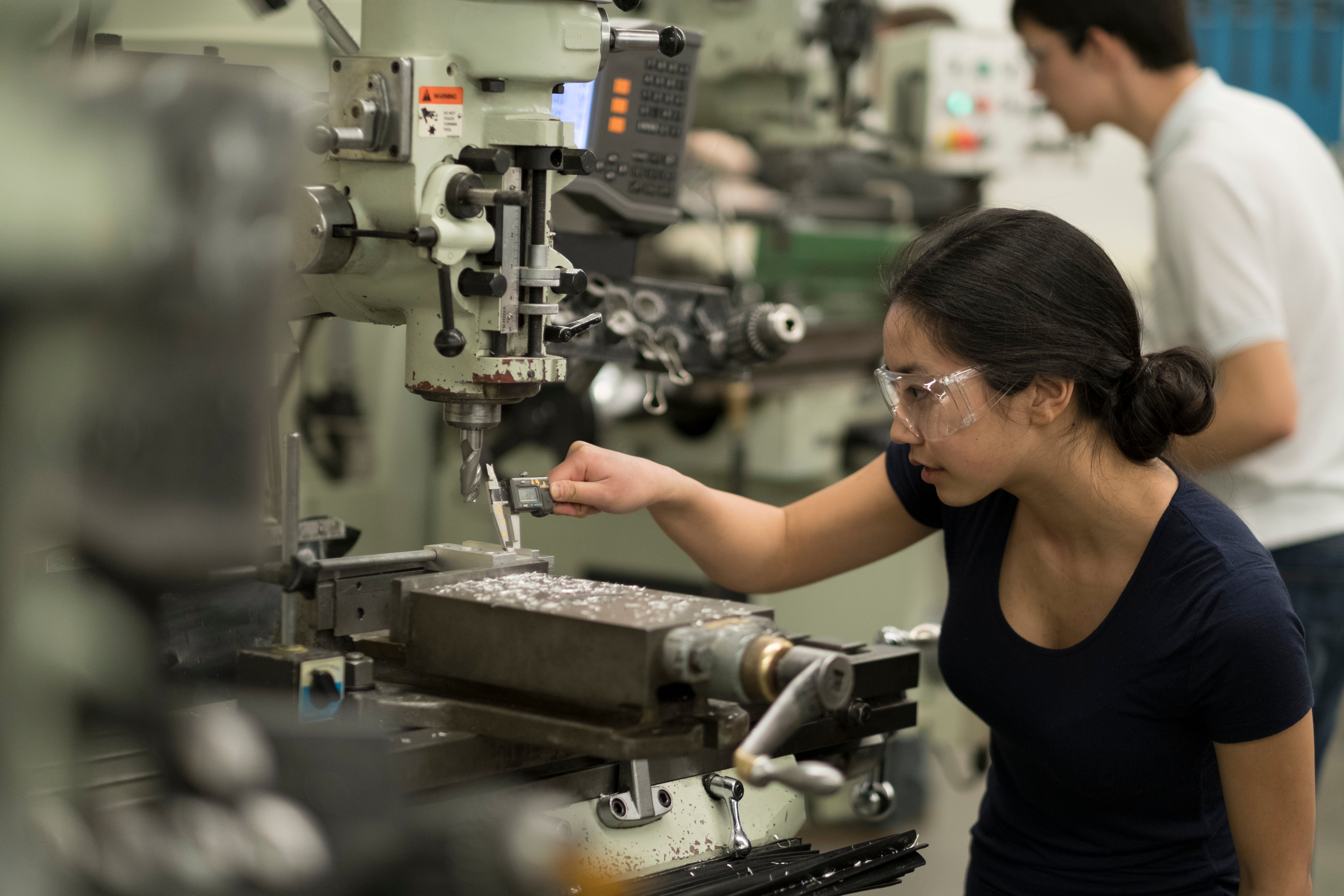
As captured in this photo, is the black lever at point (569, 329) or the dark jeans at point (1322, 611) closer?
the black lever at point (569, 329)

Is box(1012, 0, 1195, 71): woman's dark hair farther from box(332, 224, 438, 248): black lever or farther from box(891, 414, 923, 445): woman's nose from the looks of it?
box(332, 224, 438, 248): black lever

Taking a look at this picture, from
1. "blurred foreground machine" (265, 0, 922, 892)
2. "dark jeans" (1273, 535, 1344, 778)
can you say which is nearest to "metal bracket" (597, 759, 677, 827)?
"blurred foreground machine" (265, 0, 922, 892)

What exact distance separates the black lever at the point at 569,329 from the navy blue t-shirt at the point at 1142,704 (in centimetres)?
38

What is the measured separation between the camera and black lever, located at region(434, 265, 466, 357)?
1.11 metres

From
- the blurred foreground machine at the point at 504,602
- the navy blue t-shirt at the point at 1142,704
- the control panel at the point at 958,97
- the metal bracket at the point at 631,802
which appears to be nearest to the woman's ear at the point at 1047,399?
the navy blue t-shirt at the point at 1142,704

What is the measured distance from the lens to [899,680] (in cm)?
126

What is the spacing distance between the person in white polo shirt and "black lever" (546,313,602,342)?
746 millimetres

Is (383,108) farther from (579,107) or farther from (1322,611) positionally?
(1322,611)

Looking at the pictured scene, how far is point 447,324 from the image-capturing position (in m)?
1.12

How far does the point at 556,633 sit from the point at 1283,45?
3.74 metres

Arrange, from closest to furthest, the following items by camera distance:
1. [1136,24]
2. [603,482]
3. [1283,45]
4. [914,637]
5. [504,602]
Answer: [504,602] → [603,482] → [914,637] → [1136,24] → [1283,45]

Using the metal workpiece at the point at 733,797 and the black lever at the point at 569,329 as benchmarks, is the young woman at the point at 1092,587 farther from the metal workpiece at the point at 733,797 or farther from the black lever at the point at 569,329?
the metal workpiece at the point at 733,797

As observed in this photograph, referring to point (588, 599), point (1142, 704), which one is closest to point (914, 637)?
point (1142, 704)

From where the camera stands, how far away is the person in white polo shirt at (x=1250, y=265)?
65.4 inches
